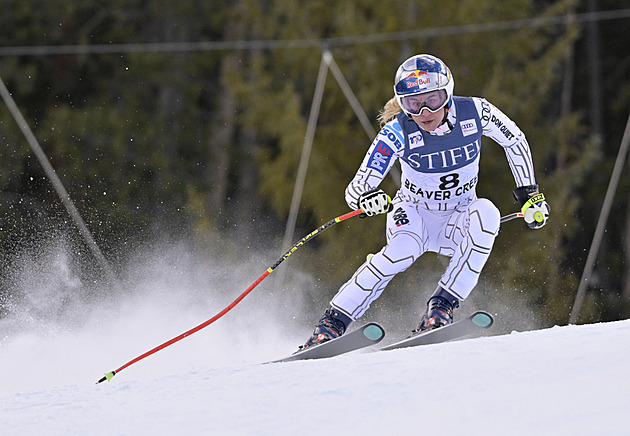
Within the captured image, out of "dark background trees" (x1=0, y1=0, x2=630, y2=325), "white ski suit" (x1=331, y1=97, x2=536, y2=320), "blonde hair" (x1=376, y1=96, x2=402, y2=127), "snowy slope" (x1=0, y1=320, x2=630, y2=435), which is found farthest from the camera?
"dark background trees" (x1=0, y1=0, x2=630, y2=325)

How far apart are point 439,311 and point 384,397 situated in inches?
60.4

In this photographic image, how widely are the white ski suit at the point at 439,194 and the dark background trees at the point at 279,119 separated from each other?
18.9 ft

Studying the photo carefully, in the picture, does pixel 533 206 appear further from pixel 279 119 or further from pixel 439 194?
pixel 279 119

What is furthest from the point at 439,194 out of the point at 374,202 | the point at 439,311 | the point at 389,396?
the point at 389,396

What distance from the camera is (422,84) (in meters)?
3.99

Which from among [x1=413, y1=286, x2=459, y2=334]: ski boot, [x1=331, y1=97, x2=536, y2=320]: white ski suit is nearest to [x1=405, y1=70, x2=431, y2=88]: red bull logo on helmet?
[x1=331, y1=97, x2=536, y2=320]: white ski suit

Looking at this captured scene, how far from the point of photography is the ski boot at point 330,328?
419 centimetres

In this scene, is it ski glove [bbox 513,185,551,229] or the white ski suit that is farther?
ski glove [bbox 513,185,551,229]

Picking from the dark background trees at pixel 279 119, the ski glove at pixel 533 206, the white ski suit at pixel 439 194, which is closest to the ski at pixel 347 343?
the white ski suit at pixel 439 194

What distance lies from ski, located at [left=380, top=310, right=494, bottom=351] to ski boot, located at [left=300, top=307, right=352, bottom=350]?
283 millimetres

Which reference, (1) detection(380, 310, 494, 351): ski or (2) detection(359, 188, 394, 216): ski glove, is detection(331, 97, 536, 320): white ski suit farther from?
(1) detection(380, 310, 494, 351): ski

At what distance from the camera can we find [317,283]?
36.4 ft

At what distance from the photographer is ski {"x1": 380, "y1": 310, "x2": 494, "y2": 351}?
158 inches

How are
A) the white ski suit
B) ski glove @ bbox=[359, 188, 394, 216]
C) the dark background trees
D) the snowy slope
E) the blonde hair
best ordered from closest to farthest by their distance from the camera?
the snowy slope < ski glove @ bbox=[359, 188, 394, 216] < the white ski suit < the blonde hair < the dark background trees
